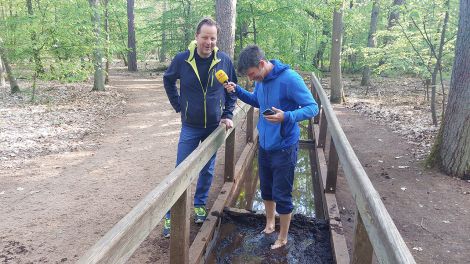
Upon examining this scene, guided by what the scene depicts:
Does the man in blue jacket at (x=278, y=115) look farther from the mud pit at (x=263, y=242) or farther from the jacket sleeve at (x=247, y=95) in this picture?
the mud pit at (x=263, y=242)

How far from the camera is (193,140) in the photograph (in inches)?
153

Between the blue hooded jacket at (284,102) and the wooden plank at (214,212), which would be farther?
the wooden plank at (214,212)

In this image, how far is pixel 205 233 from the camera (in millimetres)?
3682

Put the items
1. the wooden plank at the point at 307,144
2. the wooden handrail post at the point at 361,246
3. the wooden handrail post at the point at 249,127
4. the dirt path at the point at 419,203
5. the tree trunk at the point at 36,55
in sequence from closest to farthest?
1. the wooden handrail post at the point at 361,246
2. the dirt path at the point at 419,203
3. the wooden handrail post at the point at 249,127
4. the wooden plank at the point at 307,144
5. the tree trunk at the point at 36,55

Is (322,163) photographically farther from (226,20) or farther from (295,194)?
(226,20)

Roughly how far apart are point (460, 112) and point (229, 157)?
11.6ft

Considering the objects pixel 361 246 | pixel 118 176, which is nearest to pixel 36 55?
pixel 118 176

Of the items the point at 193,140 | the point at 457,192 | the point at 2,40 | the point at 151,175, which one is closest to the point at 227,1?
the point at 151,175

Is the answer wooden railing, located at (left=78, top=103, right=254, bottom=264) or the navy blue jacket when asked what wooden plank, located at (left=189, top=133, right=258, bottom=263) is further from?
the navy blue jacket

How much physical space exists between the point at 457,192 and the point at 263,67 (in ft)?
12.6

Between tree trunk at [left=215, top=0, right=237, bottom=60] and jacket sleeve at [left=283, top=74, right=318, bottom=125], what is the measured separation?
214 inches

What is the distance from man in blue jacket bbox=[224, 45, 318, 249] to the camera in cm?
315

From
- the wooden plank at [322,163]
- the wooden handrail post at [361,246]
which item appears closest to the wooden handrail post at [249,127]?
the wooden plank at [322,163]

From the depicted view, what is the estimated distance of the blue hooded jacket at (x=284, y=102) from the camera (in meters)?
3.13
